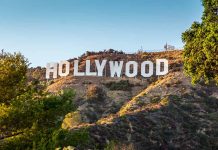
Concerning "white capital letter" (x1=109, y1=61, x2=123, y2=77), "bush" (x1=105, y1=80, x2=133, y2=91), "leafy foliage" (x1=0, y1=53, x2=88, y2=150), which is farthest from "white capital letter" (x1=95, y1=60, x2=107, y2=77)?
"leafy foliage" (x1=0, y1=53, x2=88, y2=150)

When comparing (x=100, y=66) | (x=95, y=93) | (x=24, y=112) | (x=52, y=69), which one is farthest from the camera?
(x=52, y=69)

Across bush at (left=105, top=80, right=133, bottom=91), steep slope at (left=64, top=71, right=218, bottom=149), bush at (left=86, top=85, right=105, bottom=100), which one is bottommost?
steep slope at (left=64, top=71, right=218, bottom=149)

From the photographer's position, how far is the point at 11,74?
27.6 metres

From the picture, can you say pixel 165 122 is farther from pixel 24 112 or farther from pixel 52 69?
pixel 52 69

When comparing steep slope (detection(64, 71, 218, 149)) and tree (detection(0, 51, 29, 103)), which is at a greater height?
tree (detection(0, 51, 29, 103))

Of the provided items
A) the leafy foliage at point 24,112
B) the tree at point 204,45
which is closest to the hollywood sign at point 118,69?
the tree at point 204,45

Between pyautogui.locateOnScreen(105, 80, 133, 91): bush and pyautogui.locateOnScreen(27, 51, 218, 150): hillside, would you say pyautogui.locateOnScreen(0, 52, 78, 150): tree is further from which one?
pyautogui.locateOnScreen(105, 80, 133, 91): bush

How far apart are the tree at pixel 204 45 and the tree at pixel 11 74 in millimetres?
15694

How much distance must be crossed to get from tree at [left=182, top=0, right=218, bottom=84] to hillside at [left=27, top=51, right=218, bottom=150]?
10041 millimetres

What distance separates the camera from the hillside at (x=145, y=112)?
5428 cm

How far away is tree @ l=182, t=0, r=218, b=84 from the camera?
36.9 metres

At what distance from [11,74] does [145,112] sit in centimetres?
3665

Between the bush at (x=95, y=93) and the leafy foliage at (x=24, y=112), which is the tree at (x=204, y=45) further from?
the bush at (x=95, y=93)

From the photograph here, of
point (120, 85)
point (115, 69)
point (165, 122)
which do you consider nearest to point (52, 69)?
point (115, 69)
